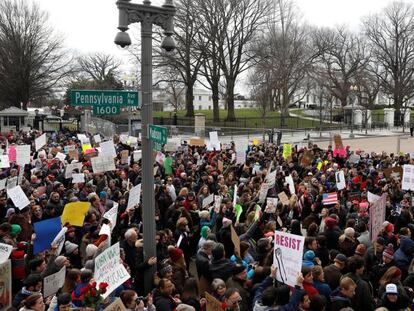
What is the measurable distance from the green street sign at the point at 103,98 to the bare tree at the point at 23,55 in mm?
50301

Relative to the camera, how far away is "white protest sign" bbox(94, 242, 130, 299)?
6.16 m

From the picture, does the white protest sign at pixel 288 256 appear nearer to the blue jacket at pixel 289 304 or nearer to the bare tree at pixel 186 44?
the blue jacket at pixel 289 304

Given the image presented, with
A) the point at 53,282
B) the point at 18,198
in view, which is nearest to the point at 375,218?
the point at 53,282

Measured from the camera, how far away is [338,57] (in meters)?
73.2

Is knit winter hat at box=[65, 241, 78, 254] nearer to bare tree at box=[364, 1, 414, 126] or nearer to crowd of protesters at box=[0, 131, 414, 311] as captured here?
crowd of protesters at box=[0, 131, 414, 311]

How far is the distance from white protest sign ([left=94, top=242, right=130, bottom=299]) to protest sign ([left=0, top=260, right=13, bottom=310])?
124cm

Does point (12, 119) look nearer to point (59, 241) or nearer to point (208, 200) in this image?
point (208, 200)

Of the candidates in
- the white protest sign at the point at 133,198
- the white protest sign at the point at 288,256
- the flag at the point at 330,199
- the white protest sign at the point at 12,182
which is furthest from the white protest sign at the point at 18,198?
the flag at the point at 330,199

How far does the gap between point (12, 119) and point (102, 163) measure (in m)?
32.9

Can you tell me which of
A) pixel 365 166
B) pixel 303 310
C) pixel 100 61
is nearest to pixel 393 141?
pixel 365 166

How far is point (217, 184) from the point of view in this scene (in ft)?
46.6

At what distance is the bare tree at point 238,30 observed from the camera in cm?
5106

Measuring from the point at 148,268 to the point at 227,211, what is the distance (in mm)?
3407

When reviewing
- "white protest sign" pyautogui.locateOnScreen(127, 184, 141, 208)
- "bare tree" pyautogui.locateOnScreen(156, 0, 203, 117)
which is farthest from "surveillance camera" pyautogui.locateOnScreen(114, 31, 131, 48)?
"bare tree" pyautogui.locateOnScreen(156, 0, 203, 117)
